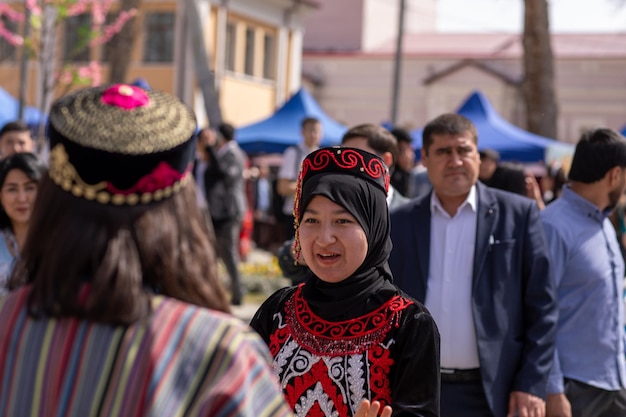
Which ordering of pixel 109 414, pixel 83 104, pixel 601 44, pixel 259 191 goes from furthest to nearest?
pixel 601 44 < pixel 259 191 < pixel 83 104 < pixel 109 414

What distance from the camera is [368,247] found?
3375 mm

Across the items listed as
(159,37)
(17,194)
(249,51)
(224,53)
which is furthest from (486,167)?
(249,51)

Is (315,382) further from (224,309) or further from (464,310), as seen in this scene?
(464,310)

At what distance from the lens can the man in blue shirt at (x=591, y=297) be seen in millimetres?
5113

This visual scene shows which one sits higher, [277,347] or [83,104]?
[83,104]

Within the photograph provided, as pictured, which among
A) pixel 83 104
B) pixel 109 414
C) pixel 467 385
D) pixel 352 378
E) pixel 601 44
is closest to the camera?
pixel 109 414

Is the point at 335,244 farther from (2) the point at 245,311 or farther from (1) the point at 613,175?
(2) the point at 245,311

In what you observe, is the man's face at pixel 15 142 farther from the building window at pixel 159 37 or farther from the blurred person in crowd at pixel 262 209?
the building window at pixel 159 37

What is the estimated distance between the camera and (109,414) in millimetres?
2008

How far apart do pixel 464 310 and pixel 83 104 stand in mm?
2768

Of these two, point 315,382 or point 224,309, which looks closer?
point 224,309

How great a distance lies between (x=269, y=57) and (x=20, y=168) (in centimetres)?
3467

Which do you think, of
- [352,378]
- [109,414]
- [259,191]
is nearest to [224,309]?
[109,414]

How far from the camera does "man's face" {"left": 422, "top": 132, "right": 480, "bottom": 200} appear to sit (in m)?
4.88
